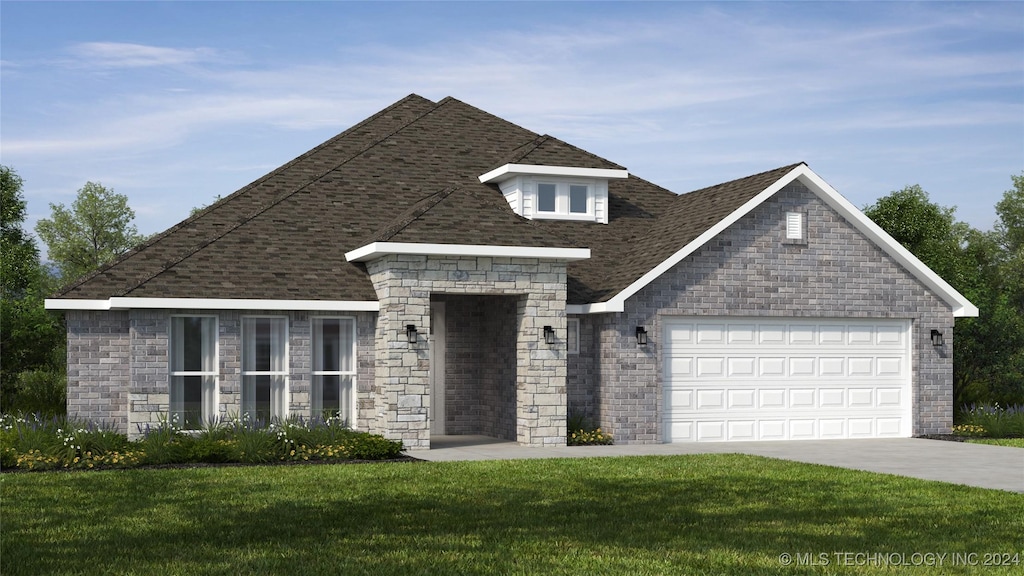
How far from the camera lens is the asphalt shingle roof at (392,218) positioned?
2181 centimetres

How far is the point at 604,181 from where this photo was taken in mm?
27188

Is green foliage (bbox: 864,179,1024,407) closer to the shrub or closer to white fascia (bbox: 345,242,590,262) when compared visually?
white fascia (bbox: 345,242,590,262)

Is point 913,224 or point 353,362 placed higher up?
point 913,224

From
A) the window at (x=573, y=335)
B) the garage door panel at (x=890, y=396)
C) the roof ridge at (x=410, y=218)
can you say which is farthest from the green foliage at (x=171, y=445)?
the garage door panel at (x=890, y=396)

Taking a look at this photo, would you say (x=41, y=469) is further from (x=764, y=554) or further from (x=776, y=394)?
(x=776, y=394)

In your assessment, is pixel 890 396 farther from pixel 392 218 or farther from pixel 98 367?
pixel 98 367

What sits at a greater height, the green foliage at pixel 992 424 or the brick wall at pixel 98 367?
the brick wall at pixel 98 367

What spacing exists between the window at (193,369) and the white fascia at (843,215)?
6.98m

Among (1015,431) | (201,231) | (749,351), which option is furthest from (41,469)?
(1015,431)

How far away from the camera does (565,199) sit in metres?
26.8

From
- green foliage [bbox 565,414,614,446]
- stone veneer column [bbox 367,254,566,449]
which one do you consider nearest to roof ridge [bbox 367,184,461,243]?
stone veneer column [bbox 367,254,566,449]

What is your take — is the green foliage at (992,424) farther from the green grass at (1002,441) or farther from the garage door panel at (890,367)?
the garage door panel at (890,367)

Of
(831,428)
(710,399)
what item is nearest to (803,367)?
(831,428)

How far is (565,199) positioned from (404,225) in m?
6.27
